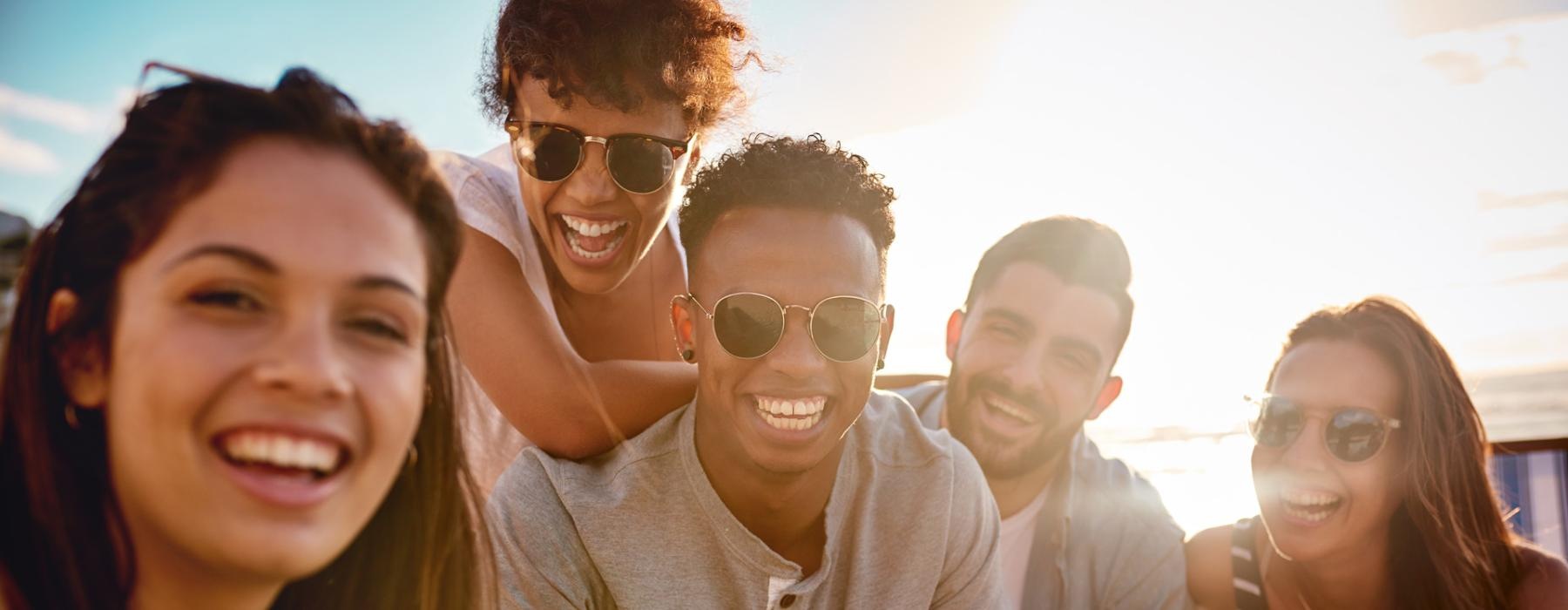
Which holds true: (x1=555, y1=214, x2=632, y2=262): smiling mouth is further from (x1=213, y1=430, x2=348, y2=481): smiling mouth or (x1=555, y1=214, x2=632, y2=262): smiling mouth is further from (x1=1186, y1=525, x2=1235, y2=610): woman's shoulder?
(x1=1186, y1=525, x2=1235, y2=610): woman's shoulder

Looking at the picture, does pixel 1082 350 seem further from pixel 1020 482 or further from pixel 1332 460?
pixel 1332 460

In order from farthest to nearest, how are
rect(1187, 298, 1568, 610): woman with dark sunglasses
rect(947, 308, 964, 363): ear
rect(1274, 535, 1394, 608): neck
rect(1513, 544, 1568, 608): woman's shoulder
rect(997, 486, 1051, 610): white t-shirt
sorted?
rect(947, 308, 964, 363): ear < rect(997, 486, 1051, 610): white t-shirt < rect(1274, 535, 1394, 608): neck < rect(1187, 298, 1568, 610): woman with dark sunglasses < rect(1513, 544, 1568, 608): woman's shoulder

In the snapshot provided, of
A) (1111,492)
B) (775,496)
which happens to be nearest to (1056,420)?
(1111,492)

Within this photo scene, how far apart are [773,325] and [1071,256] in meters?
2.33

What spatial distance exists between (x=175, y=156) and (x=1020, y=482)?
4118 millimetres

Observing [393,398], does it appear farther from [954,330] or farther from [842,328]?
[954,330]

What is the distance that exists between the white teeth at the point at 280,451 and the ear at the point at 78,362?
0.86ft

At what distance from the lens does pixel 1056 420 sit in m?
5.04

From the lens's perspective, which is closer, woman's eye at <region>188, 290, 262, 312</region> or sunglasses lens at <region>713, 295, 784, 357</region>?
woman's eye at <region>188, 290, 262, 312</region>

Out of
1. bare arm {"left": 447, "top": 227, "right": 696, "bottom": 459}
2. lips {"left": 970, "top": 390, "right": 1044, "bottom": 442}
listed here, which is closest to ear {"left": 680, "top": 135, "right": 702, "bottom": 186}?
bare arm {"left": 447, "top": 227, "right": 696, "bottom": 459}

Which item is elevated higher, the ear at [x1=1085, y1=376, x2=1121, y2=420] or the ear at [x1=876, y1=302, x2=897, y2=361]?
the ear at [x1=876, y1=302, x2=897, y2=361]

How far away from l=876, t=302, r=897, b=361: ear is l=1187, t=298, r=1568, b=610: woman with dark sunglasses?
2071 millimetres

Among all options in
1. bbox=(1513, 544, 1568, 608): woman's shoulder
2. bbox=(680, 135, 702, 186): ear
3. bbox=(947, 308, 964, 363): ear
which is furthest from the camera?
bbox=(947, 308, 964, 363): ear

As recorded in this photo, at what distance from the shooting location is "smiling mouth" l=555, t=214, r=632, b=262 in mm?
3904
